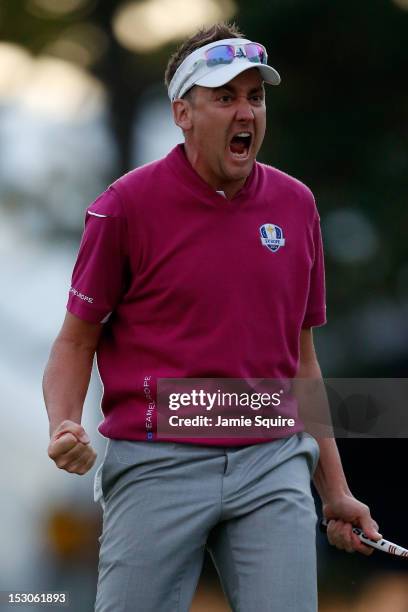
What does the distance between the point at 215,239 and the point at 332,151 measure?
4.47 metres

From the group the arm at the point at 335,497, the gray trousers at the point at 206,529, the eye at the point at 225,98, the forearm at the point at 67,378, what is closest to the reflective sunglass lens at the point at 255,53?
the eye at the point at 225,98

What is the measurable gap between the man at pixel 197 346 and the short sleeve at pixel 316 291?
11 centimetres

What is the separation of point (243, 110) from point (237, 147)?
0.11m

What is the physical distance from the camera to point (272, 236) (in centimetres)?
364

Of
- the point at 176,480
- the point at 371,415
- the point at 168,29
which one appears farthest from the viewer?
the point at 168,29

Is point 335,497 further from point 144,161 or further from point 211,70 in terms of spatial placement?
point 144,161

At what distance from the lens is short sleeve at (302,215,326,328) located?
3.86 metres

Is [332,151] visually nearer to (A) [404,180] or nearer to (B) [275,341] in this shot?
(A) [404,180]

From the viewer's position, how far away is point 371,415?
15.8 feet

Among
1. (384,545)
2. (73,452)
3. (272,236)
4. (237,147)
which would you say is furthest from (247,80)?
(384,545)

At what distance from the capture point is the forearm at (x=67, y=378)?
3.57 metres

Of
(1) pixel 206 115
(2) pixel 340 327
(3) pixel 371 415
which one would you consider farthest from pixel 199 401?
(2) pixel 340 327

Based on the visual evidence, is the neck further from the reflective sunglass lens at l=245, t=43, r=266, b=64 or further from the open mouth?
the reflective sunglass lens at l=245, t=43, r=266, b=64

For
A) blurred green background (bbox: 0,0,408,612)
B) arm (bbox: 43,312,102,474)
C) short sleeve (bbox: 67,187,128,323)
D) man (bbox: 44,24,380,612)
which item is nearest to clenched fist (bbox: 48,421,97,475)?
man (bbox: 44,24,380,612)
